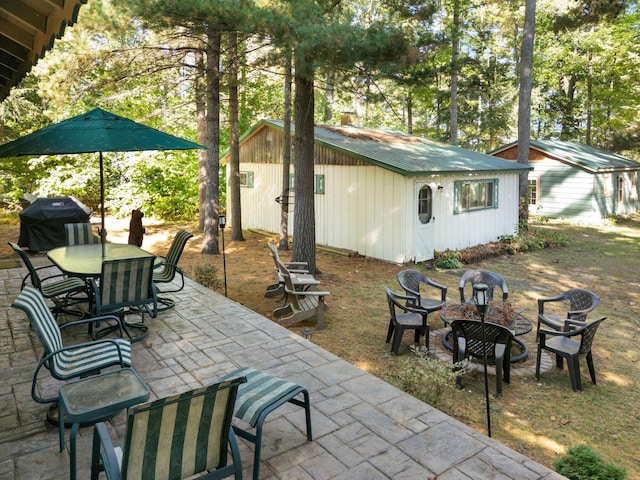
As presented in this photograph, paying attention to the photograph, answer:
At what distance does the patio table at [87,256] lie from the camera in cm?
552

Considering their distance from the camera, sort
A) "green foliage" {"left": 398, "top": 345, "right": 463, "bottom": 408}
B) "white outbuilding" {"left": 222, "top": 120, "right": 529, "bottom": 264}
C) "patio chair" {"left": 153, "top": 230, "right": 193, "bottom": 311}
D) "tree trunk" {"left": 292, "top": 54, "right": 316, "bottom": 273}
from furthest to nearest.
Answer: "white outbuilding" {"left": 222, "top": 120, "right": 529, "bottom": 264}
"tree trunk" {"left": 292, "top": 54, "right": 316, "bottom": 273}
"patio chair" {"left": 153, "top": 230, "right": 193, "bottom": 311}
"green foliage" {"left": 398, "top": 345, "right": 463, "bottom": 408}

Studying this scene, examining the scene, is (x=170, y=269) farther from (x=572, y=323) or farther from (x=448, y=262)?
(x=448, y=262)

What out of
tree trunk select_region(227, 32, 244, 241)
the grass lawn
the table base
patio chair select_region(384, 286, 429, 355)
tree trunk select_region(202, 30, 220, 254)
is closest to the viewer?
the grass lawn

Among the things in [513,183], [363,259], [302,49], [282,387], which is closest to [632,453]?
[282,387]

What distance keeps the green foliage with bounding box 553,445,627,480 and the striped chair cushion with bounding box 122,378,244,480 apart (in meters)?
2.62

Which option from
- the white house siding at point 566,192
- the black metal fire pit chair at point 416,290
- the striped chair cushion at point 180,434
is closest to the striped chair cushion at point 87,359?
the striped chair cushion at point 180,434

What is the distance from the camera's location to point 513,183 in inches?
605

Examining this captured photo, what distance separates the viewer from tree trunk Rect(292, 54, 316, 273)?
375 inches

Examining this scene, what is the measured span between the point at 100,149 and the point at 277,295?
4209mm

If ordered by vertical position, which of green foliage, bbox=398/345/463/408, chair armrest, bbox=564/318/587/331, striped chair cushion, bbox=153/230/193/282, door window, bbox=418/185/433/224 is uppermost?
door window, bbox=418/185/433/224

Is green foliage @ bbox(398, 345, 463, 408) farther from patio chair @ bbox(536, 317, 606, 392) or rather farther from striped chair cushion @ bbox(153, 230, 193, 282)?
striped chair cushion @ bbox(153, 230, 193, 282)

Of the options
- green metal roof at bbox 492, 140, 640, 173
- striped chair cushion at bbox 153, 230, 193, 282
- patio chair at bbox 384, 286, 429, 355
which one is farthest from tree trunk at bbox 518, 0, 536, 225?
striped chair cushion at bbox 153, 230, 193, 282

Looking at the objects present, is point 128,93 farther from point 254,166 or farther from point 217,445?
point 217,445

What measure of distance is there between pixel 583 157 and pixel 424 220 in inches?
466
